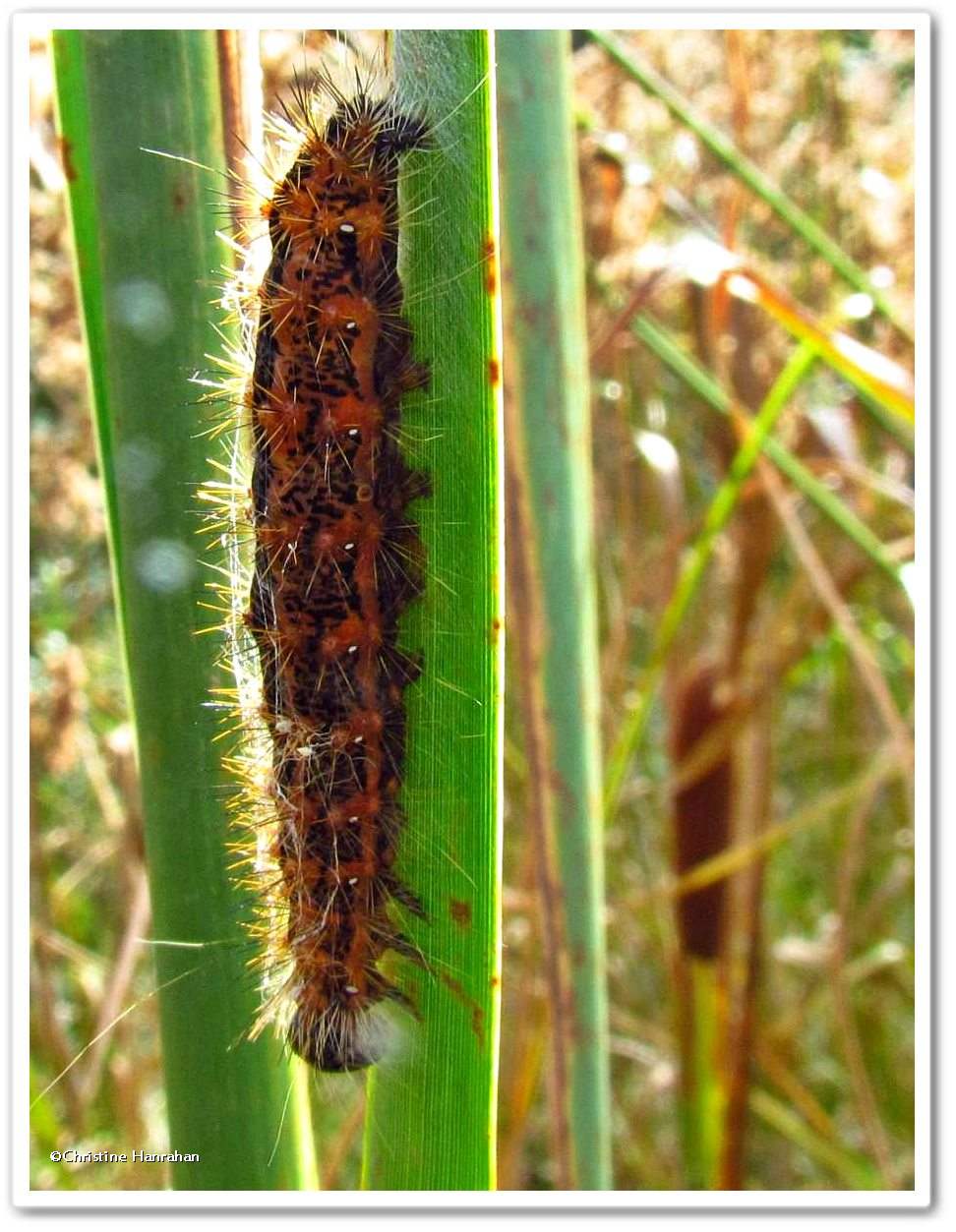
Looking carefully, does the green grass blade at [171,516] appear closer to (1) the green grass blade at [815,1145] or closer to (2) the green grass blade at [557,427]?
(2) the green grass blade at [557,427]

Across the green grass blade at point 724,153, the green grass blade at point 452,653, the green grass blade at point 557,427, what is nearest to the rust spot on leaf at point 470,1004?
the green grass blade at point 452,653

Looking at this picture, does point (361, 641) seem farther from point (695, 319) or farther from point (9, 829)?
point (695, 319)

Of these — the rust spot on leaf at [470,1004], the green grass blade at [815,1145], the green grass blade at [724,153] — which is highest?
the green grass blade at [724,153]

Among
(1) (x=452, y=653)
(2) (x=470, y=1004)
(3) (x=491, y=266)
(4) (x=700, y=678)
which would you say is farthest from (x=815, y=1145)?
(3) (x=491, y=266)

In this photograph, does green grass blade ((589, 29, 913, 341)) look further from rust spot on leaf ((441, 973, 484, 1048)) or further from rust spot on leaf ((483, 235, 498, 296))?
rust spot on leaf ((441, 973, 484, 1048))

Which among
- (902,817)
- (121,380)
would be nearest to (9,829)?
(121,380)
